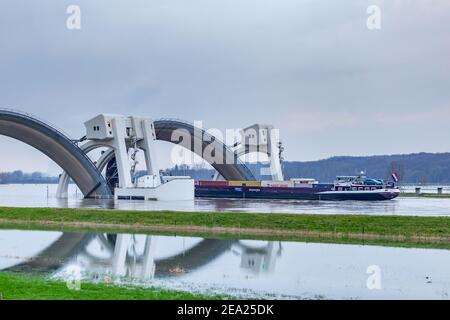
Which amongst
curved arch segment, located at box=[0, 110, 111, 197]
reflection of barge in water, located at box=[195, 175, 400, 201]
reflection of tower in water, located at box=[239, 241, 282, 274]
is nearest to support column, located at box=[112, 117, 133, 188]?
curved arch segment, located at box=[0, 110, 111, 197]

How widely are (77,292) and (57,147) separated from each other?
198 ft

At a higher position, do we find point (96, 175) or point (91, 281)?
point (96, 175)

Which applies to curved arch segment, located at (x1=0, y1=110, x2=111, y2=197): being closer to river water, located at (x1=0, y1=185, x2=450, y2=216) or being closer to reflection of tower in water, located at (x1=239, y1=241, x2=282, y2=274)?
river water, located at (x1=0, y1=185, x2=450, y2=216)

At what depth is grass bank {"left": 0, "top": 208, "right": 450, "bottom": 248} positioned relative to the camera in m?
32.5

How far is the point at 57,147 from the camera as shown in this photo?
74250mm

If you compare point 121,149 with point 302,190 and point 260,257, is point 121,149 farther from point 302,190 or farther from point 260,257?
point 260,257

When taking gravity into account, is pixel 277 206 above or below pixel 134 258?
above

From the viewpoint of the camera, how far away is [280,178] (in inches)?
3629

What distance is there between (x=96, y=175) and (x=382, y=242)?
167ft

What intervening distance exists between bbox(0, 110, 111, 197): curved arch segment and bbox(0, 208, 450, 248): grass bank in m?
25.2

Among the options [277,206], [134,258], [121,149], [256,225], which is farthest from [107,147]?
[134,258]
